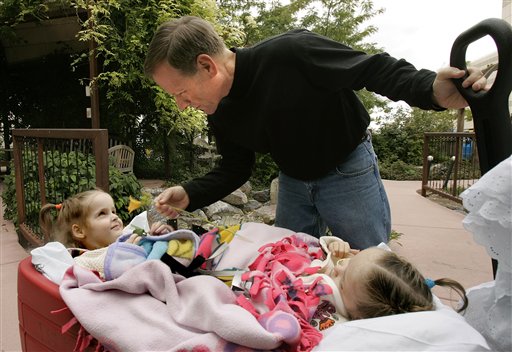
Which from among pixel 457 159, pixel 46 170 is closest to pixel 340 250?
pixel 46 170

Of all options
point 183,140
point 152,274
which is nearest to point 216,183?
point 152,274

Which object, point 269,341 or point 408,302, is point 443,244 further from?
point 269,341

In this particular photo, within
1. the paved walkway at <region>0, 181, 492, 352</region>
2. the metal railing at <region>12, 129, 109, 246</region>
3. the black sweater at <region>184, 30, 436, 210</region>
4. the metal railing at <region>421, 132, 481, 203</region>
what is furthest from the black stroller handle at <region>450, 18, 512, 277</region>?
the metal railing at <region>421, 132, 481, 203</region>

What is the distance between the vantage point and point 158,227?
155 cm

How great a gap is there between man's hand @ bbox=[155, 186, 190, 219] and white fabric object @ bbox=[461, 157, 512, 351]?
3.53 feet

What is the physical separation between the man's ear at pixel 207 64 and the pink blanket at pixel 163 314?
0.65m

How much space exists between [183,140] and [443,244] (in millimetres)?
5950

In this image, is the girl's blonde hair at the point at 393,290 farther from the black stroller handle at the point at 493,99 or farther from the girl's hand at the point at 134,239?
the girl's hand at the point at 134,239

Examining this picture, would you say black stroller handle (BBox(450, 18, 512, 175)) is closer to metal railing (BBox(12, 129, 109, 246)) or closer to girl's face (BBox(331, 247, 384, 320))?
girl's face (BBox(331, 247, 384, 320))

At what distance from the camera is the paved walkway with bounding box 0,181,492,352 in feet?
9.38

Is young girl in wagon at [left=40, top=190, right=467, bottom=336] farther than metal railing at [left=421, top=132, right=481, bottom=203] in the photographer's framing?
No

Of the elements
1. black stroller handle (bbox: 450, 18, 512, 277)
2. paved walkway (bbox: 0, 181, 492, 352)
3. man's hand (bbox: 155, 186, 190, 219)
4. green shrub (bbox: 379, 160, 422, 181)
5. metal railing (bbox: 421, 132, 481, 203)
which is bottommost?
green shrub (bbox: 379, 160, 422, 181)

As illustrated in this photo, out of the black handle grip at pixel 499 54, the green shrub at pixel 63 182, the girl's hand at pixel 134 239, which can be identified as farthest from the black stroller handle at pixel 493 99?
the green shrub at pixel 63 182

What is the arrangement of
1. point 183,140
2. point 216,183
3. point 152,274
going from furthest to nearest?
point 183,140 < point 216,183 < point 152,274
